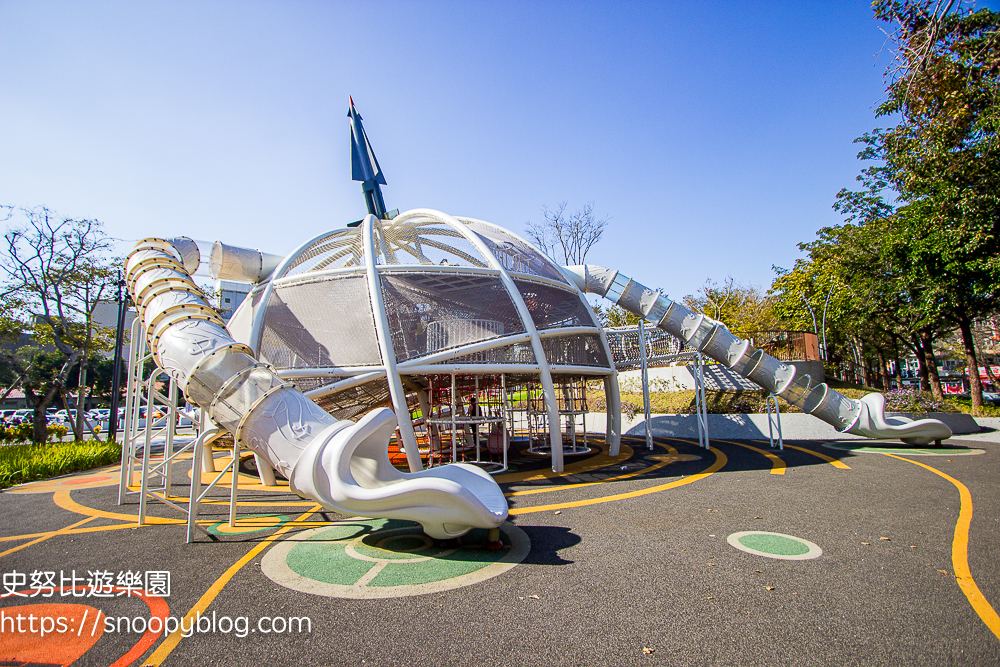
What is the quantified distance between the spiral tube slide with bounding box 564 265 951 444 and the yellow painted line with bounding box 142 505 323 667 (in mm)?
12214

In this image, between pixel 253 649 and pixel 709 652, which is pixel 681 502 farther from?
pixel 253 649

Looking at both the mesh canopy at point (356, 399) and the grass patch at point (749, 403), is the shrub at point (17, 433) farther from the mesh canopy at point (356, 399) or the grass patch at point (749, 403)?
the grass patch at point (749, 403)

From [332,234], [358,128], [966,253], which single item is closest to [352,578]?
[332,234]

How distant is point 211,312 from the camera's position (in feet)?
26.8

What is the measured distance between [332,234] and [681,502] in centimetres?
1196

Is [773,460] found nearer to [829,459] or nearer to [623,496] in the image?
[829,459]

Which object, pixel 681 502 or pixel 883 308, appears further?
pixel 883 308

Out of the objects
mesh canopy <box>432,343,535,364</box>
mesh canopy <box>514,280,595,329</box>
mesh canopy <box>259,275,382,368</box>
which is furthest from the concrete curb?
mesh canopy <box>259,275,382,368</box>

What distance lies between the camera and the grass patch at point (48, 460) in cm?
1270

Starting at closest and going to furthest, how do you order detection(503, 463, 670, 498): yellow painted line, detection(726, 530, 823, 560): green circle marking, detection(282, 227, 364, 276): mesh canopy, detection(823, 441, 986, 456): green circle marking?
detection(726, 530, 823, 560): green circle marking → detection(503, 463, 670, 498): yellow painted line → detection(282, 227, 364, 276): mesh canopy → detection(823, 441, 986, 456): green circle marking

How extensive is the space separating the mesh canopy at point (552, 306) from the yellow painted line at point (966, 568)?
8686mm

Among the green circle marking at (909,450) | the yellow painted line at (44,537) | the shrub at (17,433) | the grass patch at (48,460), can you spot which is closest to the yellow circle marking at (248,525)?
the yellow painted line at (44,537)

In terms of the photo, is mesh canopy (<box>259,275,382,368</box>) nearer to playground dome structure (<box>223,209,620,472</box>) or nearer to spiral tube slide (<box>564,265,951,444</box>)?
playground dome structure (<box>223,209,620,472</box>)

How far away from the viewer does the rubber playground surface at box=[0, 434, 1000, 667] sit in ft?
12.6
